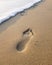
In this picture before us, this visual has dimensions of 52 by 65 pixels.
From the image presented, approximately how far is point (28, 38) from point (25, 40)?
0.06 ft

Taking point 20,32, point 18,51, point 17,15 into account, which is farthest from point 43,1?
point 18,51

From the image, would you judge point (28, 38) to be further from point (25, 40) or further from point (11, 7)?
point (11, 7)

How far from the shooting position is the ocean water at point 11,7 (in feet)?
2.57

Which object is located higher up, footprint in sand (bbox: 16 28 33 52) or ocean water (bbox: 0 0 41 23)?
ocean water (bbox: 0 0 41 23)

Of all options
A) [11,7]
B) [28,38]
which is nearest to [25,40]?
[28,38]

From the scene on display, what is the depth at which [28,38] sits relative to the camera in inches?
26.8

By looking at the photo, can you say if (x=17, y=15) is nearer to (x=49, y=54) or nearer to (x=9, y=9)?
(x=9, y=9)

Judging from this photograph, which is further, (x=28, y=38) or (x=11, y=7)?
(x=11, y=7)

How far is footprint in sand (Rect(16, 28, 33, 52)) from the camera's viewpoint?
2.08 feet

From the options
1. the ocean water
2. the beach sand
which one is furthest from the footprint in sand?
the ocean water

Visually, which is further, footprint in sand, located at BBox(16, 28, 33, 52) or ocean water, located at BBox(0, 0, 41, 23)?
ocean water, located at BBox(0, 0, 41, 23)

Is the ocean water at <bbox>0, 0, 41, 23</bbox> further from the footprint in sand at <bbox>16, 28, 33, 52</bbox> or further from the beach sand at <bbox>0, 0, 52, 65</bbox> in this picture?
the footprint in sand at <bbox>16, 28, 33, 52</bbox>

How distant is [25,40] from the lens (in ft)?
2.19

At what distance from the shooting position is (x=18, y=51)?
62 centimetres
